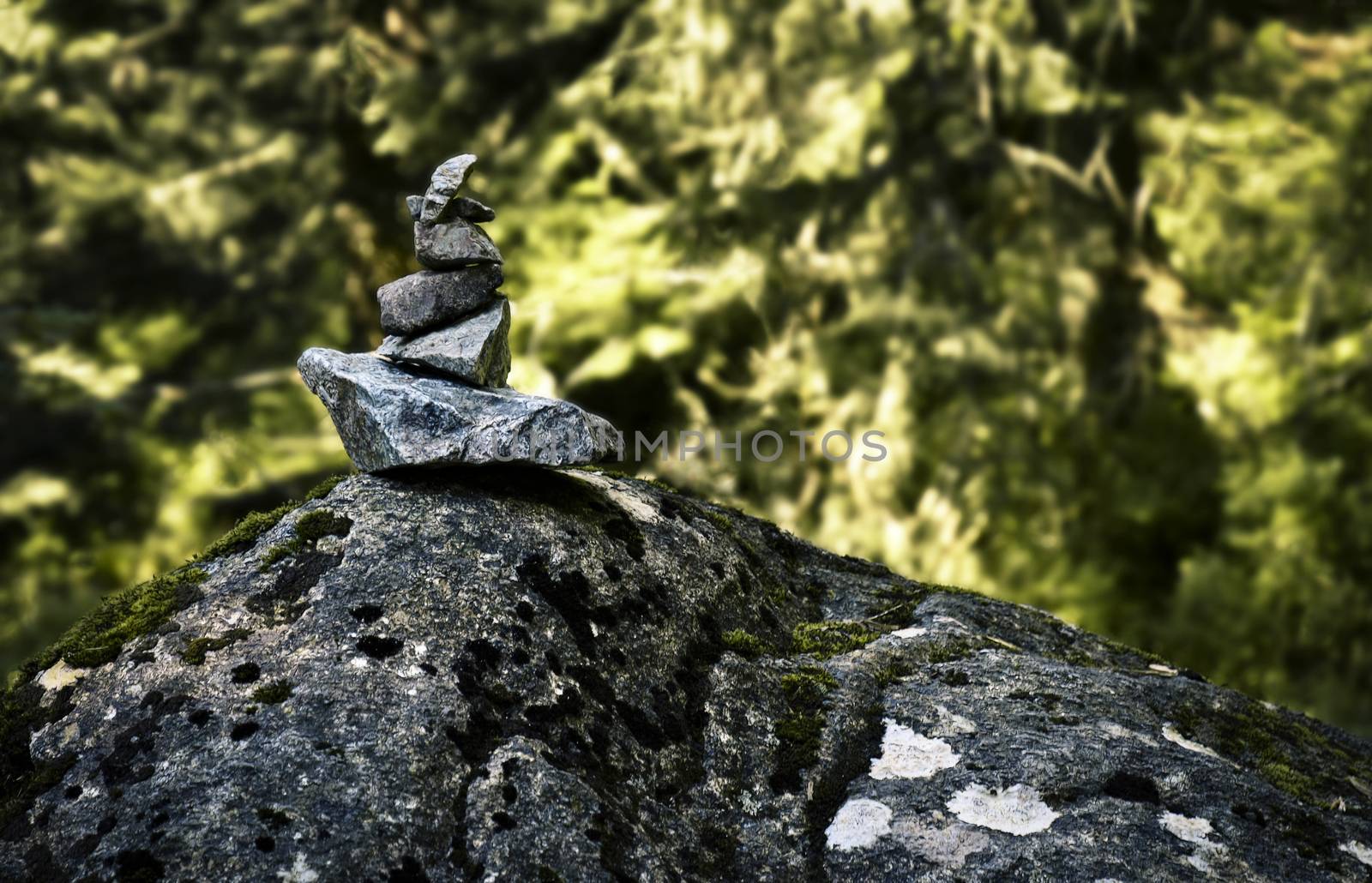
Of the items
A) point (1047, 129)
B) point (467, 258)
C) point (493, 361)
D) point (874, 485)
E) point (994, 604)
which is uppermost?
point (1047, 129)

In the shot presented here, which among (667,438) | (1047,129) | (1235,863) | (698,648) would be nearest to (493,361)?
(698,648)

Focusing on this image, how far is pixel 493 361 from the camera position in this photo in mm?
5727

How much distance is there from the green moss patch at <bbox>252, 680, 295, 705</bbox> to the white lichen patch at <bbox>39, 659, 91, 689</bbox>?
0.84 meters

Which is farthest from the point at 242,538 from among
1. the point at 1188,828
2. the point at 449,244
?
the point at 1188,828

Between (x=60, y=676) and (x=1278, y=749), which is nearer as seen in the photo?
(x=60, y=676)

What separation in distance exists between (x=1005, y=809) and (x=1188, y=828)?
708 millimetres

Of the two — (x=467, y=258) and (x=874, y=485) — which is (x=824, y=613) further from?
(x=874, y=485)

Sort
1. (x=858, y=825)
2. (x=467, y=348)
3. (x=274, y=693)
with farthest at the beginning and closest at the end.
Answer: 1. (x=467, y=348)
2. (x=858, y=825)
3. (x=274, y=693)

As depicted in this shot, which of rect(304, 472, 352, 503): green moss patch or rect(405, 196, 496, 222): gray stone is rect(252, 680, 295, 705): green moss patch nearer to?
rect(304, 472, 352, 503): green moss patch

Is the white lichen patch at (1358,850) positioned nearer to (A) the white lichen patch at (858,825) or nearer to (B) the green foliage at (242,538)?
(A) the white lichen patch at (858,825)

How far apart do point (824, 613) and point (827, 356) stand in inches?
258

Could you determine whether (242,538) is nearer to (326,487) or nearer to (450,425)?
(326,487)

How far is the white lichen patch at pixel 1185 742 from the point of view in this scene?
16.5 feet

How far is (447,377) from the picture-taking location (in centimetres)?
554
